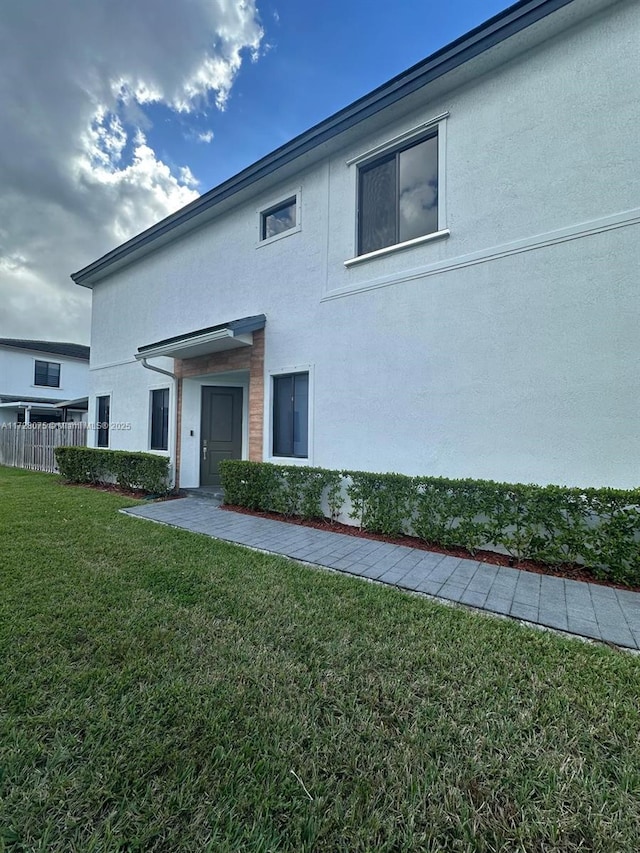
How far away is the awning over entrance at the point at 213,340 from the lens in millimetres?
7969

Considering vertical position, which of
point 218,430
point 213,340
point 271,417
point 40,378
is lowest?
point 218,430

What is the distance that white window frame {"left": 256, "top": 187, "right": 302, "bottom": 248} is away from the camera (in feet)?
26.6

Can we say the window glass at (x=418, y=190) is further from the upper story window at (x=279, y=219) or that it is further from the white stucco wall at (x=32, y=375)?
the white stucco wall at (x=32, y=375)

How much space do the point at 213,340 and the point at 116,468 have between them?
5.37 meters

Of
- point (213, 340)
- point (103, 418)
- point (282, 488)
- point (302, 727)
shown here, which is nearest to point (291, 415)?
point (282, 488)

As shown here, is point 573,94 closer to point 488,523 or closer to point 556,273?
point 556,273

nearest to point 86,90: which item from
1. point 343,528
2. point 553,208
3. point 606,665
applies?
point 553,208

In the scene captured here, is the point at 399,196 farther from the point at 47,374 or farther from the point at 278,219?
the point at 47,374

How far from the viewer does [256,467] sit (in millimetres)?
7875

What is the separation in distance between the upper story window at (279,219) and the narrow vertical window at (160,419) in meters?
5.21

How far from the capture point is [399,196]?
22.3 ft

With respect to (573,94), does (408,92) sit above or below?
above

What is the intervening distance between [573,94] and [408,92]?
2.45 meters

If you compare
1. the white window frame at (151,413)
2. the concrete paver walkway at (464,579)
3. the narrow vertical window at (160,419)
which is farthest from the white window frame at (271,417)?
the narrow vertical window at (160,419)
